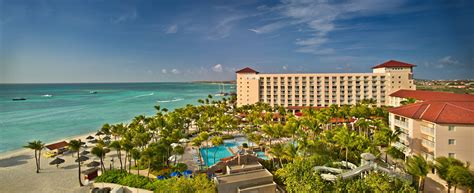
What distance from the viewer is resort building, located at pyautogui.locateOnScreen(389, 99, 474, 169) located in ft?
52.3

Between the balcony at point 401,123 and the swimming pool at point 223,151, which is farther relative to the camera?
the swimming pool at point 223,151

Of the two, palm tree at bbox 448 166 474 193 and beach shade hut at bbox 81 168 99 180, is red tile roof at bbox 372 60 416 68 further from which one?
beach shade hut at bbox 81 168 99 180

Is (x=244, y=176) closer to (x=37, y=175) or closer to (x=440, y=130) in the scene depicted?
(x=440, y=130)

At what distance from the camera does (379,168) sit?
14086mm

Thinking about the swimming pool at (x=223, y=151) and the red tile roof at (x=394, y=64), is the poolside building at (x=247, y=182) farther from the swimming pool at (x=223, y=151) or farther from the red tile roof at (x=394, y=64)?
the red tile roof at (x=394, y=64)

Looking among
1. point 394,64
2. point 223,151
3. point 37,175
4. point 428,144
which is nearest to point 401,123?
point 428,144

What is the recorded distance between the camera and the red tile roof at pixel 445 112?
16109 mm

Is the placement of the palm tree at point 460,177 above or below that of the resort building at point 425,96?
below

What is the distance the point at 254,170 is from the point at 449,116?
1496cm

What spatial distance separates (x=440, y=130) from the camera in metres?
16.5

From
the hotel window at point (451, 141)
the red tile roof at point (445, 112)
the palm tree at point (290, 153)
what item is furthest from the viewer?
the palm tree at point (290, 153)

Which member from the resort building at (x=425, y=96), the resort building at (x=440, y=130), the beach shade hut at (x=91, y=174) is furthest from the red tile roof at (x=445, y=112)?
the beach shade hut at (x=91, y=174)

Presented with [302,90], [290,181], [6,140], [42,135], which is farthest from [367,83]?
[6,140]

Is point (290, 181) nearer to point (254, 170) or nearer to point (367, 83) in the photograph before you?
point (254, 170)
